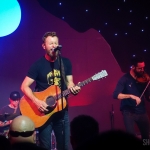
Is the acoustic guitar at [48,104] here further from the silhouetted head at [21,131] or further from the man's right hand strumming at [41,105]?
the silhouetted head at [21,131]

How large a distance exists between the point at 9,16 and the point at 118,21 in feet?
8.18

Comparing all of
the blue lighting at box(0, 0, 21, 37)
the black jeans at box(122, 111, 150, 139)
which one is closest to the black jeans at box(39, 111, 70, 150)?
the black jeans at box(122, 111, 150, 139)

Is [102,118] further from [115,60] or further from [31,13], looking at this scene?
[31,13]

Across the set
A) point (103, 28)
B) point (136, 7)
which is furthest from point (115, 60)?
point (136, 7)

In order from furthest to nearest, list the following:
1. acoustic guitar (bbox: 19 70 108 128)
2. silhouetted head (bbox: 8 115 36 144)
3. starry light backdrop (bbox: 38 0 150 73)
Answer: starry light backdrop (bbox: 38 0 150 73) → acoustic guitar (bbox: 19 70 108 128) → silhouetted head (bbox: 8 115 36 144)

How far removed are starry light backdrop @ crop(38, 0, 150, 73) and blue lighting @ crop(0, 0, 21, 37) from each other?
941 millimetres

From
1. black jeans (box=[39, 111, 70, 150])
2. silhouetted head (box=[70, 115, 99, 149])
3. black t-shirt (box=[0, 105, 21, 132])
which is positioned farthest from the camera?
black t-shirt (box=[0, 105, 21, 132])

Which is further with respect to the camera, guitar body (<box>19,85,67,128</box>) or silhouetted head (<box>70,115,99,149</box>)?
guitar body (<box>19,85,67,128</box>)

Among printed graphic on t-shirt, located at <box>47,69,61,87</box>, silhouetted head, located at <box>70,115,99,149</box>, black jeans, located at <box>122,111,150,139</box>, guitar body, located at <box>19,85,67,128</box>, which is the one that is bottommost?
black jeans, located at <box>122,111,150,139</box>

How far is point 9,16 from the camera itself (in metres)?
6.93

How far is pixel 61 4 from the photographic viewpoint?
24.1ft

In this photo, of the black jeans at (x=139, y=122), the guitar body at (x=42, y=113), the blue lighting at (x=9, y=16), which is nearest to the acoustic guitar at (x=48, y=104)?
the guitar body at (x=42, y=113)

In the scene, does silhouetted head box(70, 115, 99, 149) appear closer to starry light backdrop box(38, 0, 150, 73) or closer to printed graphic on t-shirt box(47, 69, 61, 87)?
printed graphic on t-shirt box(47, 69, 61, 87)

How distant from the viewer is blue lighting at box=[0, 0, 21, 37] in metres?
6.89
